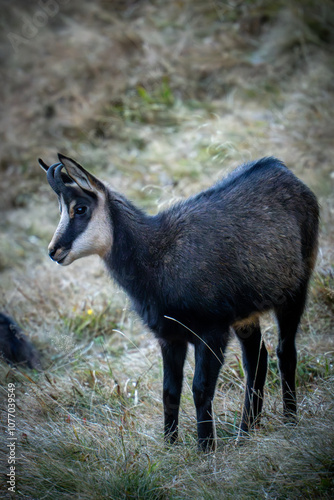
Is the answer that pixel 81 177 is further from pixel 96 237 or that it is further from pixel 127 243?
pixel 127 243

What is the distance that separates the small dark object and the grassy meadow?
6.6 inches

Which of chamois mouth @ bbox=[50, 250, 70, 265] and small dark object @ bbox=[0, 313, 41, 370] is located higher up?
chamois mouth @ bbox=[50, 250, 70, 265]

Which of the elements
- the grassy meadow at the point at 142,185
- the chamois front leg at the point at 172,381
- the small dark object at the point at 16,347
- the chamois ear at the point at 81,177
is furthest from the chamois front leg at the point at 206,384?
the small dark object at the point at 16,347

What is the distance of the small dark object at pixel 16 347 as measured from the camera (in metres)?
5.06

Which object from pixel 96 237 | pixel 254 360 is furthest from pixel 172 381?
pixel 96 237

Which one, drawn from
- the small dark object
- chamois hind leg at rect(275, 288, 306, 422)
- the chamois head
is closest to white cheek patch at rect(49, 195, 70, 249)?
the chamois head

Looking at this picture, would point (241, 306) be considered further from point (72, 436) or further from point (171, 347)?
point (72, 436)

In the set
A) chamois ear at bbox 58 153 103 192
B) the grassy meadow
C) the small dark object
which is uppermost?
chamois ear at bbox 58 153 103 192

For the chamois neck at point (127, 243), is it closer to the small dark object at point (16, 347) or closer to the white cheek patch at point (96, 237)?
the white cheek patch at point (96, 237)

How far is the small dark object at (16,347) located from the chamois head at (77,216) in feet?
6.20

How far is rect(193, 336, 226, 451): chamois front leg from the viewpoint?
344 cm

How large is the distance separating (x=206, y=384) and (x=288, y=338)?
2.76 ft

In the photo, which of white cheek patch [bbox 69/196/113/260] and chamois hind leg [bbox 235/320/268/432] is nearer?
white cheek patch [bbox 69/196/113/260]

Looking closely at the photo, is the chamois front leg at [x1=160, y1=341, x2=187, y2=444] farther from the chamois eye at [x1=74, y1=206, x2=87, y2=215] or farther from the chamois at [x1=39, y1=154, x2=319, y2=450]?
the chamois eye at [x1=74, y1=206, x2=87, y2=215]
